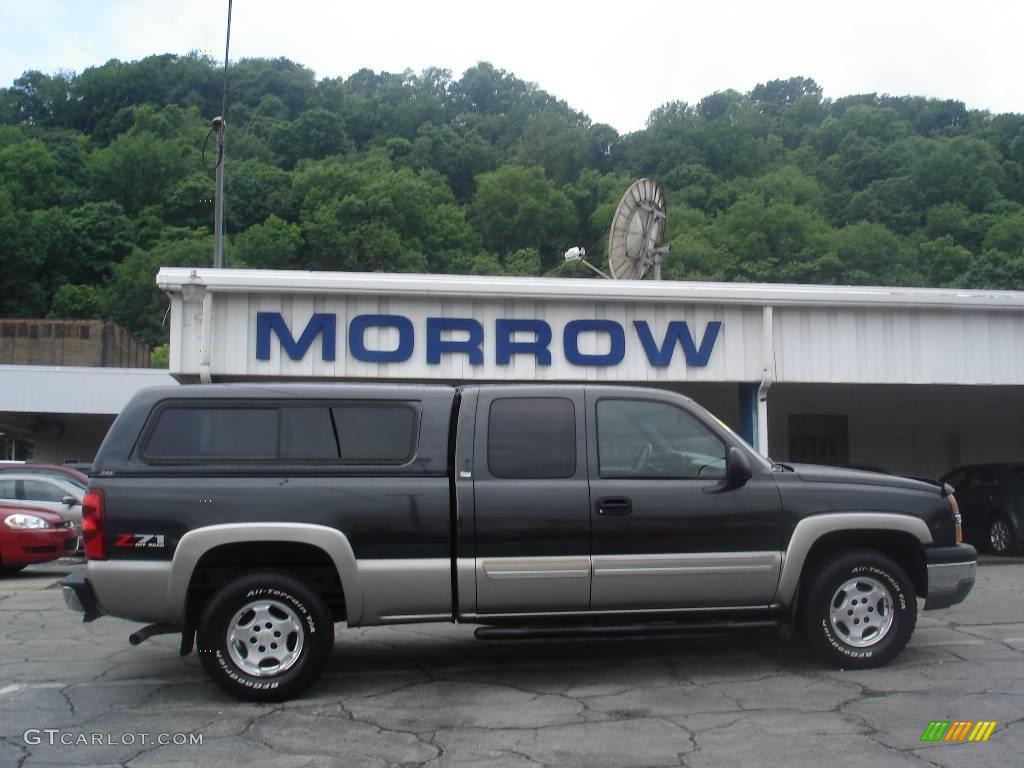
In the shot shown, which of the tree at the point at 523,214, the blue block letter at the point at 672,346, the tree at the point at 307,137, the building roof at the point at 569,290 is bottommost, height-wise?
the blue block letter at the point at 672,346

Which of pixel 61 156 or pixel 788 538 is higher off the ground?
pixel 61 156

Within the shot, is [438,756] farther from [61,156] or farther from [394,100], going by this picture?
[394,100]

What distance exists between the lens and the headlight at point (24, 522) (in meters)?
14.2

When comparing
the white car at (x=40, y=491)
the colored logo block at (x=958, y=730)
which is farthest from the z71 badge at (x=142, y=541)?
the white car at (x=40, y=491)

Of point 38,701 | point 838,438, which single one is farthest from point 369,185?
point 38,701

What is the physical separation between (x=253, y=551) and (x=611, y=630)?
96.0 inches

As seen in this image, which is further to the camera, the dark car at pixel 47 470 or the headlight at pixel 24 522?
the dark car at pixel 47 470

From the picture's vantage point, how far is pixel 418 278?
14.6 metres

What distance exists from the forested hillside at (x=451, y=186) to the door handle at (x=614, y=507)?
48091mm

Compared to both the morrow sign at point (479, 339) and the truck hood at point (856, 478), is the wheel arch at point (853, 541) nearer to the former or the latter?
the truck hood at point (856, 478)

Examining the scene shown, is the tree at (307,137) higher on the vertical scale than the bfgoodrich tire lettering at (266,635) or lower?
higher

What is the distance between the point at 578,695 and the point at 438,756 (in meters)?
1.46

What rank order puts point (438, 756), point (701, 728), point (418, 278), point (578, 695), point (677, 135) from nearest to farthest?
point (438, 756), point (701, 728), point (578, 695), point (418, 278), point (677, 135)

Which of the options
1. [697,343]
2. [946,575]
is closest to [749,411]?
[697,343]
